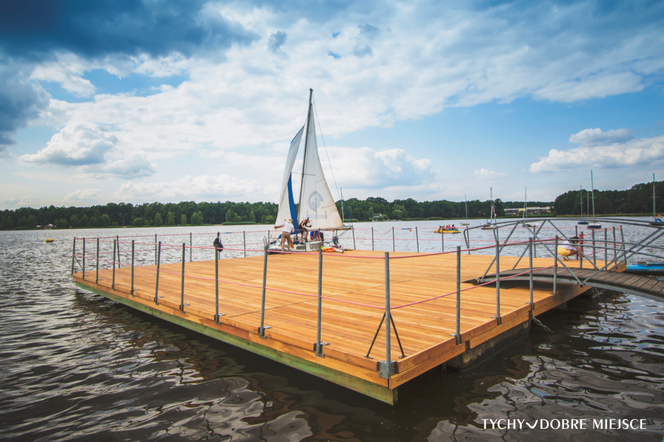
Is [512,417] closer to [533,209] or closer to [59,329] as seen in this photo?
[59,329]

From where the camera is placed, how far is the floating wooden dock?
425cm

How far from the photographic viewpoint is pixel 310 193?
1588 cm

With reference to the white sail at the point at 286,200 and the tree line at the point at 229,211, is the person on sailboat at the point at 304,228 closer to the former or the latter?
the white sail at the point at 286,200

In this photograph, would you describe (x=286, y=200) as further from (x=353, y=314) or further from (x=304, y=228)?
(x=353, y=314)

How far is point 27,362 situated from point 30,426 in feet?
8.94

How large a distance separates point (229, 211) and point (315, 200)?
331ft

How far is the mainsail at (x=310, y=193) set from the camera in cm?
A: 1559

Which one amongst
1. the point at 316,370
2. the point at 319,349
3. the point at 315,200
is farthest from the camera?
the point at 315,200

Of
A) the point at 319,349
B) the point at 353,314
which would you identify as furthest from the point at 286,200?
the point at 319,349

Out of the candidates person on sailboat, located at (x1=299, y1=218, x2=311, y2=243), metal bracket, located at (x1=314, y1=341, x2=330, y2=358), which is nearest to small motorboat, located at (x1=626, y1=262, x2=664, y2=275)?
person on sailboat, located at (x1=299, y1=218, x2=311, y2=243)

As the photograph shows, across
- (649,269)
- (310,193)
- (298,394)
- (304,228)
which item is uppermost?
(310,193)

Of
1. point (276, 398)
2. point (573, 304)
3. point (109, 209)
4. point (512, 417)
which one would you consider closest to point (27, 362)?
point (276, 398)

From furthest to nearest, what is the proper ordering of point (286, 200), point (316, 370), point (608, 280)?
point (286, 200)
point (608, 280)
point (316, 370)

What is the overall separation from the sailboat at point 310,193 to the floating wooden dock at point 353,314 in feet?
17.2
